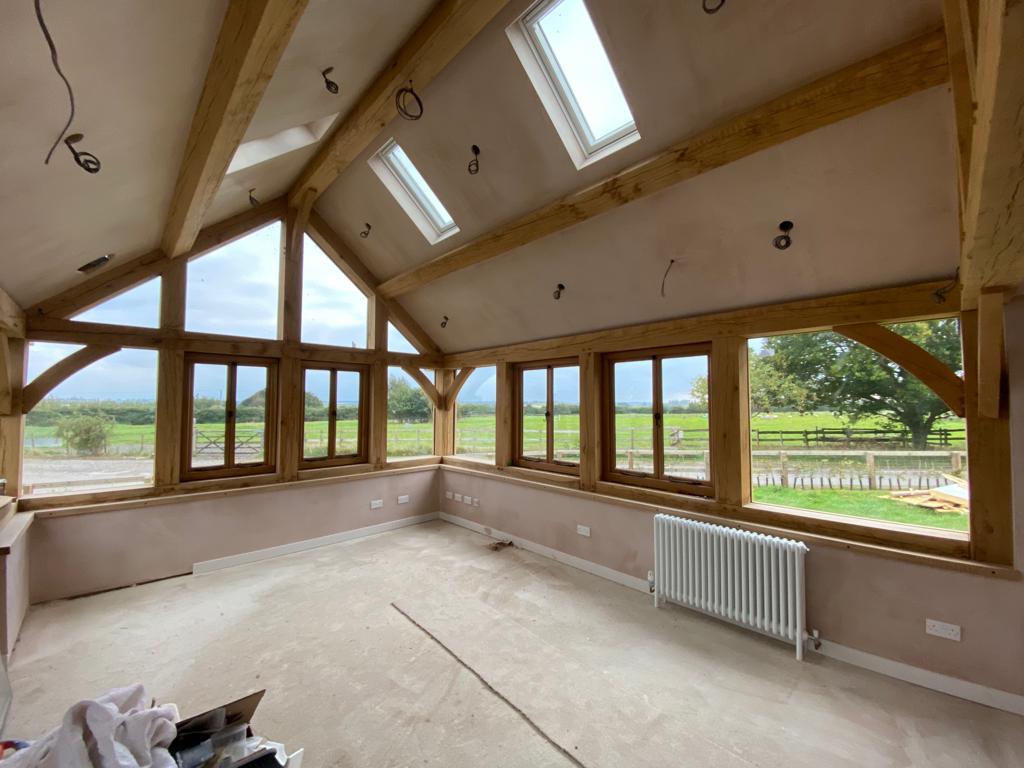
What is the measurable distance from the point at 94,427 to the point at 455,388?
372 cm

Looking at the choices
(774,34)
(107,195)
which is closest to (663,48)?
(774,34)

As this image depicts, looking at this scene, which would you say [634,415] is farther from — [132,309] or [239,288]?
[132,309]

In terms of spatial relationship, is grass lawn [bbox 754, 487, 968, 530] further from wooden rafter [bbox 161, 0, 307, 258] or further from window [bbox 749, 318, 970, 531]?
wooden rafter [bbox 161, 0, 307, 258]

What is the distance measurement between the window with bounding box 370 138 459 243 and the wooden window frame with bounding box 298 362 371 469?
2.00 metres

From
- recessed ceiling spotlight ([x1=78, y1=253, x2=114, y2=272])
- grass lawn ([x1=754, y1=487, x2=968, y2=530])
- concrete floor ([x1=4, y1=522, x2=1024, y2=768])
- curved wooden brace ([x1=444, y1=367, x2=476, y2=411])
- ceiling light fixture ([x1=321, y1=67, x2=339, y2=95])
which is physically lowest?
concrete floor ([x1=4, y1=522, x2=1024, y2=768])

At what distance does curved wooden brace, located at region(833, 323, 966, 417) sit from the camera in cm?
243

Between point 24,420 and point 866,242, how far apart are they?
6266mm

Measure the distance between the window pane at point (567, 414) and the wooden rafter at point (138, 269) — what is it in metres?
3.65

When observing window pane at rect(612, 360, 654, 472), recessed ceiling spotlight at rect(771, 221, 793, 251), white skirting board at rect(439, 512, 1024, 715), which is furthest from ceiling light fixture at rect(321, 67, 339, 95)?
white skirting board at rect(439, 512, 1024, 715)

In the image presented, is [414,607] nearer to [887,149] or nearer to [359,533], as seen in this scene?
[359,533]

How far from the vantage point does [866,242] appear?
248 centimetres

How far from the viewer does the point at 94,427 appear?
377cm

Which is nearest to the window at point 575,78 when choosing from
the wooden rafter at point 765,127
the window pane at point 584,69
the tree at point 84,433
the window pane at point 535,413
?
the window pane at point 584,69

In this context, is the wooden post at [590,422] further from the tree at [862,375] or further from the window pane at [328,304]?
the window pane at [328,304]
